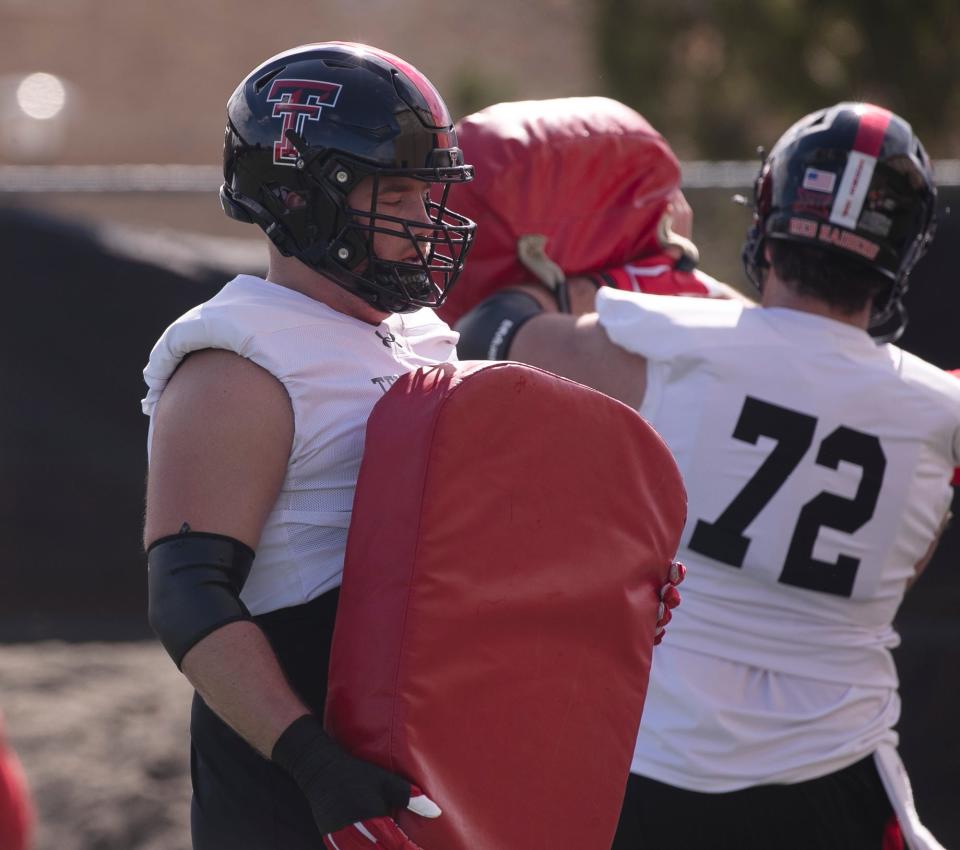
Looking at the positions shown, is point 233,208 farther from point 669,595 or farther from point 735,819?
point 735,819

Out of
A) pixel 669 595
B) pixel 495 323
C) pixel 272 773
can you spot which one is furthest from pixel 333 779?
pixel 495 323

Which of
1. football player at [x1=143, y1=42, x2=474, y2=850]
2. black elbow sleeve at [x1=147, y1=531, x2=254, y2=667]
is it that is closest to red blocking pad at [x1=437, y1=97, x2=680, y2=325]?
football player at [x1=143, y1=42, x2=474, y2=850]

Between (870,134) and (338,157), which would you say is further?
(870,134)

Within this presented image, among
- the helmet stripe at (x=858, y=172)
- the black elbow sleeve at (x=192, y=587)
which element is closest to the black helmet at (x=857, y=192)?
the helmet stripe at (x=858, y=172)

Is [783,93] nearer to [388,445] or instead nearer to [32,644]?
[32,644]

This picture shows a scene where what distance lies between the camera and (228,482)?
157 centimetres

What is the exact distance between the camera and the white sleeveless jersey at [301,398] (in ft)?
5.34

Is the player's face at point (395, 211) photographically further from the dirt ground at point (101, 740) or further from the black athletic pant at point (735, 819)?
the dirt ground at point (101, 740)

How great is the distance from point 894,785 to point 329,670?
1.14 m

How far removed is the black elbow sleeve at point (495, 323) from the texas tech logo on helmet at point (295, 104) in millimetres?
833

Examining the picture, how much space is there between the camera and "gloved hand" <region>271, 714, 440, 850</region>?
1464 mm

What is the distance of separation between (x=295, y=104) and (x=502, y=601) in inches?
27.4

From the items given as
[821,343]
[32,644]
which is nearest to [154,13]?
[32,644]

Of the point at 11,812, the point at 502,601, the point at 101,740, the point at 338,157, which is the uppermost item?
the point at 338,157
